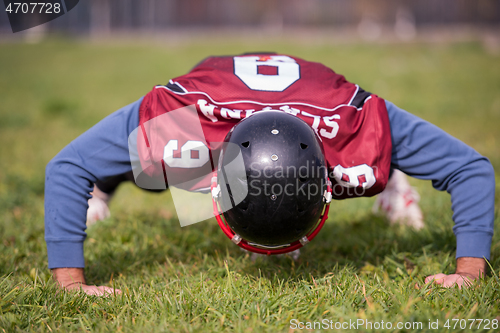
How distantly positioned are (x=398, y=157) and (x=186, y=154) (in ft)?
3.62

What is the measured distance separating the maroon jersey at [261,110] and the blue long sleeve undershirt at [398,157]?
0.16m

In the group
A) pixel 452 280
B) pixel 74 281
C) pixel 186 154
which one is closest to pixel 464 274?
pixel 452 280

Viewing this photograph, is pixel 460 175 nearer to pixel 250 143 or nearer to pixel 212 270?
pixel 250 143

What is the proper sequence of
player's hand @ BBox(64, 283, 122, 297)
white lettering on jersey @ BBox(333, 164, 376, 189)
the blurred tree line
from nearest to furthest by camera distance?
white lettering on jersey @ BBox(333, 164, 376, 189) < player's hand @ BBox(64, 283, 122, 297) < the blurred tree line

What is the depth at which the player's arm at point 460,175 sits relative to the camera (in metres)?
2.20

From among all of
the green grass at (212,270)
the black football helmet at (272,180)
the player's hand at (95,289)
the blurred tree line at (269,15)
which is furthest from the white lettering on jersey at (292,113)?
the blurred tree line at (269,15)

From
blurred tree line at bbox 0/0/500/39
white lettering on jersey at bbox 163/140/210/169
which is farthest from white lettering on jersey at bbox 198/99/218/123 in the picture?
blurred tree line at bbox 0/0/500/39

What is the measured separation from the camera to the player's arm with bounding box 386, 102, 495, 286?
2.20 metres

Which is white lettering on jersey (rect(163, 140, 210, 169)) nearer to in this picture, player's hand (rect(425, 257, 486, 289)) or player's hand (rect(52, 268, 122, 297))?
player's hand (rect(52, 268, 122, 297))

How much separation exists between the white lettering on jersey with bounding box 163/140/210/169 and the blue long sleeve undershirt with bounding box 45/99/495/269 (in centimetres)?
27

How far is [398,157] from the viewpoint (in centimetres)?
227

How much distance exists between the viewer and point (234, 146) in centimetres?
194

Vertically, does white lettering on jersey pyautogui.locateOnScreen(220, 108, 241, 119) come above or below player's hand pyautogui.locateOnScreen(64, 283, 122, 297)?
above

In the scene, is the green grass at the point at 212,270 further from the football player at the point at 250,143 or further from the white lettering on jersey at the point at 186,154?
the white lettering on jersey at the point at 186,154
